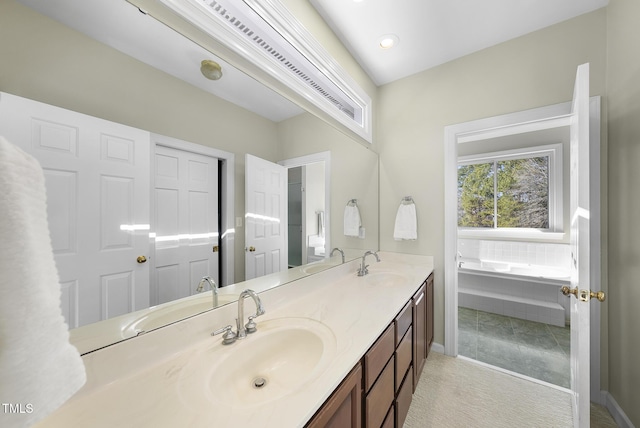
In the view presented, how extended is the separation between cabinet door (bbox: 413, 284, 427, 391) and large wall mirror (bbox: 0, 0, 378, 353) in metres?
0.85

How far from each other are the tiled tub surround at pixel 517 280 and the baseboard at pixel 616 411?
50.8 inches

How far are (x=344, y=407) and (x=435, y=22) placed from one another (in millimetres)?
2343

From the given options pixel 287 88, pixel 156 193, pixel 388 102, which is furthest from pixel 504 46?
pixel 156 193

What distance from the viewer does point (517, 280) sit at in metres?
2.98

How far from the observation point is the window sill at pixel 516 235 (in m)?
3.18

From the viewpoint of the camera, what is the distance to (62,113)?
66cm

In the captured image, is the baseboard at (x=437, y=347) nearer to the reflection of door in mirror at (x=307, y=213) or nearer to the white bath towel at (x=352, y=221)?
the white bath towel at (x=352, y=221)

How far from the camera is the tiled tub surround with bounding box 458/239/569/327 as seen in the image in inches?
108

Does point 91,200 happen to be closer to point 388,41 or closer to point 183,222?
point 183,222

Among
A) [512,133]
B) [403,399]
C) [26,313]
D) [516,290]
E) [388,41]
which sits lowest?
[403,399]

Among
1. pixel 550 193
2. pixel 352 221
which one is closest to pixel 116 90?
pixel 352 221

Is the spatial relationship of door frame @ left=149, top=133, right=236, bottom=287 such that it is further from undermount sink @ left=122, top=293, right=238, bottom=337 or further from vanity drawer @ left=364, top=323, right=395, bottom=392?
vanity drawer @ left=364, top=323, right=395, bottom=392

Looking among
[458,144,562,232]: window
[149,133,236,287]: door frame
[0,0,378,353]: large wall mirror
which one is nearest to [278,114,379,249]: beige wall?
[0,0,378,353]: large wall mirror

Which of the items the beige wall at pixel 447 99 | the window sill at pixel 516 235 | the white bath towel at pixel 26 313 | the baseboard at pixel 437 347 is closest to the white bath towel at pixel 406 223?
the beige wall at pixel 447 99
